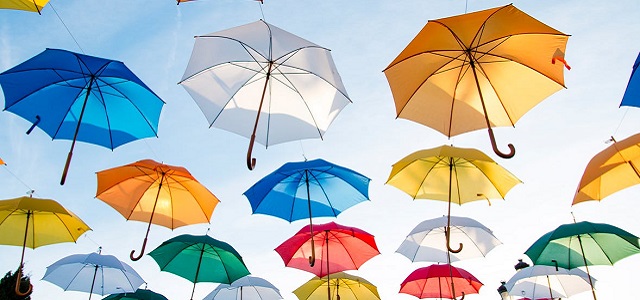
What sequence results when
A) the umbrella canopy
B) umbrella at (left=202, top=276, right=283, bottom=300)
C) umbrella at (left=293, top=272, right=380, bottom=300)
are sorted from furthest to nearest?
umbrella at (left=202, top=276, right=283, bottom=300)
umbrella at (left=293, top=272, right=380, bottom=300)
the umbrella canopy

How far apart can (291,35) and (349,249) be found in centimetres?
515

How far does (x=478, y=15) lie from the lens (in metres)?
5.81

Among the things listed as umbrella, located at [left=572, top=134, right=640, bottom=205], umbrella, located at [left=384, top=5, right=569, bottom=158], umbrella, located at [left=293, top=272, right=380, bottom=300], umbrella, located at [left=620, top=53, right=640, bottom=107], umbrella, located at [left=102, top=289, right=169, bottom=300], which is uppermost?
umbrella, located at [left=384, top=5, right=569, bottom=158]

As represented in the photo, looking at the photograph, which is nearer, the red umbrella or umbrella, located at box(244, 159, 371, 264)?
umbrella, located at box(244, 159, 371, 264)

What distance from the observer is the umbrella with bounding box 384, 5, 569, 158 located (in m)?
5.80

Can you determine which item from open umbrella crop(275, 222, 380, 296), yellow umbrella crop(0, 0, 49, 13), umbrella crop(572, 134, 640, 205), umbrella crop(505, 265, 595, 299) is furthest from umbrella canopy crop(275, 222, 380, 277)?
yellow umbrella crop(0, 0, 49, 13)

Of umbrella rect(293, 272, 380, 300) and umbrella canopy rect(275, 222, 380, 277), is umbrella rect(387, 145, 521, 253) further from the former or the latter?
umbrella rect(293, 272, 380, 300)

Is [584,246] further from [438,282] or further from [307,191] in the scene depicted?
[307,191]

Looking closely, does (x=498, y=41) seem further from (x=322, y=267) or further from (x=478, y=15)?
(x=322, y=267)

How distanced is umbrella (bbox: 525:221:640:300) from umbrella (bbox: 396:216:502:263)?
5.09 feet

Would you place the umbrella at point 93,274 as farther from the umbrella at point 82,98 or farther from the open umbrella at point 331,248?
the umbrella at point 82,98

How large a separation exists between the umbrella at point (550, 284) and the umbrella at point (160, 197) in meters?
9.09

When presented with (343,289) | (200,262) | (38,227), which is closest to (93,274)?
(38,227)

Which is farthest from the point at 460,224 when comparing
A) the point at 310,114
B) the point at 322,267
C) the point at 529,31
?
the point at 529,31
